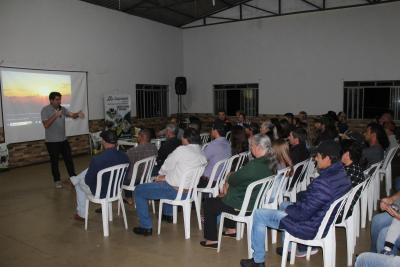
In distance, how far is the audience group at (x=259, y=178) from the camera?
2.44 metres

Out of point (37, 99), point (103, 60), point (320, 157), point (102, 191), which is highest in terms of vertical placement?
point (103, 60)

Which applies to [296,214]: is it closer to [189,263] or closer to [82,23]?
[189,263]

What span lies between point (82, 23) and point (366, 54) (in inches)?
276

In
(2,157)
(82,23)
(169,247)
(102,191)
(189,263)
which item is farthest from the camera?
(82,23)

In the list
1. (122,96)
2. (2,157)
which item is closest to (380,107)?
(122,96)

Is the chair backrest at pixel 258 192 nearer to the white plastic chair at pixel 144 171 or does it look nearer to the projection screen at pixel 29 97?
the white plastic chair at pixel 144 171

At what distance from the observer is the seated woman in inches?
114

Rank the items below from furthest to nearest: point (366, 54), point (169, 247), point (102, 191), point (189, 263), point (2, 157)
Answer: point (366, 54), point (2, 157), point (102, 191), point (169, 247), point (189, 263)

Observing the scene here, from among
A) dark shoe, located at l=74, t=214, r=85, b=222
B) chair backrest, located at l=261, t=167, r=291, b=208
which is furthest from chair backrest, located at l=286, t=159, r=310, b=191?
dark shoe, located at l=74, t=214, r=85, b=222

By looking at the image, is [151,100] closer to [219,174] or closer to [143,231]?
[219,174]

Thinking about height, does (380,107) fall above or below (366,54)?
below

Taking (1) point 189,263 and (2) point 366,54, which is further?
(2) point 366,54

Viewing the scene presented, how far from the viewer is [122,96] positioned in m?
9.34

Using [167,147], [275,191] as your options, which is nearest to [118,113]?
[167,147]
